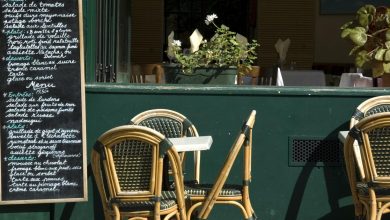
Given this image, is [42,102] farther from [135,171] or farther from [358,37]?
[358,37]

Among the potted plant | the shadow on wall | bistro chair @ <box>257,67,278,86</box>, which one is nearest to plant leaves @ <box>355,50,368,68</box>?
the shadow on wall

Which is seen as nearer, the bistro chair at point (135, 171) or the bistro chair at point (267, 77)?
the bistro chair at point (135, 171)

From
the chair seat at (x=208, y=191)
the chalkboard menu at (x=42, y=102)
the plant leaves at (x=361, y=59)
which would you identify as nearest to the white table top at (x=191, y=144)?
the chair seat at (x=208, y=191)

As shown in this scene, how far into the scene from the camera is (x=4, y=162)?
489 cm

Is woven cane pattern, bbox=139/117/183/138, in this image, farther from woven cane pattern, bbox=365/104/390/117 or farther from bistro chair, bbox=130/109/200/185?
woven cane pattern, bbox=365/104/390/117

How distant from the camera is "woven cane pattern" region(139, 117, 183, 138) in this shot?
502 centimetres

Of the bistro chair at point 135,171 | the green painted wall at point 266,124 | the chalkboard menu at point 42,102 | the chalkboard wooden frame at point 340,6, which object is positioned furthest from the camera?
the chalkboard wooden frame at point 340,6

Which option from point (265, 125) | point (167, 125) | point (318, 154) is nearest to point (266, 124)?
point (265, 125)

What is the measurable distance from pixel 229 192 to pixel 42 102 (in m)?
1.38

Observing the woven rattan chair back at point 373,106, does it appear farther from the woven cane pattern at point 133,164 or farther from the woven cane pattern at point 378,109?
the woven cane pattern at point 133,164

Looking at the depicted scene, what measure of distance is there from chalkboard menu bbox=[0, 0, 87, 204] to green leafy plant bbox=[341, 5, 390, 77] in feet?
6.59

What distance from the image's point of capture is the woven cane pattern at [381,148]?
4332 mm

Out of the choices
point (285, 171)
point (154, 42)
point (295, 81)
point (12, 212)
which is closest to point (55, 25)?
point (12, 212)

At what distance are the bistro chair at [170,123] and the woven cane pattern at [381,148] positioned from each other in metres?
1.19
